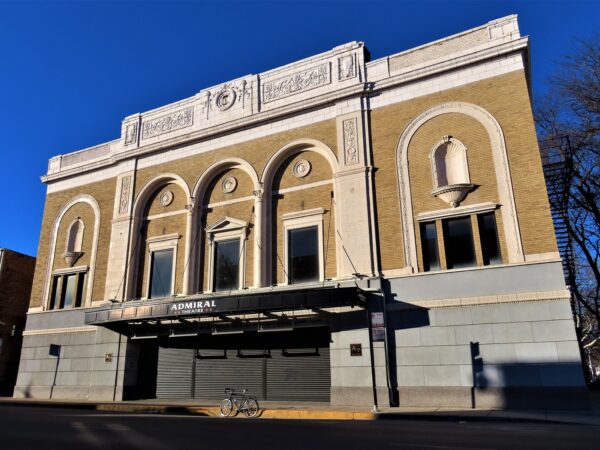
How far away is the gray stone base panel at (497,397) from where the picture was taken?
1418 cm

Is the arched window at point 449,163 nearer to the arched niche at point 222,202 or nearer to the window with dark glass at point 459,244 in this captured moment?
the window with dark glass at point 459,244

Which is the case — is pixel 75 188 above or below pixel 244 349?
above

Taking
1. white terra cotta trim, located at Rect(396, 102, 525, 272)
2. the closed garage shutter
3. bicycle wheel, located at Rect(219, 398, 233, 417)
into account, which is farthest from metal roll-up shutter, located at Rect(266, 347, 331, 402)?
white terra cotta trim, located at Rect(396, 102, 525, 272)

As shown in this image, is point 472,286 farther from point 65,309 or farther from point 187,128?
point 65,309

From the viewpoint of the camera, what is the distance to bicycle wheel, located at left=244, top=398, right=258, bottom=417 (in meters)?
15.3

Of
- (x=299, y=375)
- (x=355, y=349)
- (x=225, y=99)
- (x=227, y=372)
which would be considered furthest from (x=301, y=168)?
(x=227, y=372)

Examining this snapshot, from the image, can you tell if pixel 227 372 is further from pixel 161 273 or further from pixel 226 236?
pixel 226 236

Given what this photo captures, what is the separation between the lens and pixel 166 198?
24281 mm

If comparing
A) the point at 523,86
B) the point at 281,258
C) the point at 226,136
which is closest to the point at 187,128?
the point at 226,136

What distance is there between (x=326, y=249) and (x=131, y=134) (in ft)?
45.7

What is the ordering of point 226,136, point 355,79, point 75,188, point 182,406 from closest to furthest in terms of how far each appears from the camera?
point 182,406 → point 355,79 → point 226,136 → point 75,188

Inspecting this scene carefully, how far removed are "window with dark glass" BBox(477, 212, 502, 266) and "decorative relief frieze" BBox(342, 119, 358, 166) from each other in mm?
5635

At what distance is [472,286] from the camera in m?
16.4

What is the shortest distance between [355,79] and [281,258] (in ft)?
28.1
